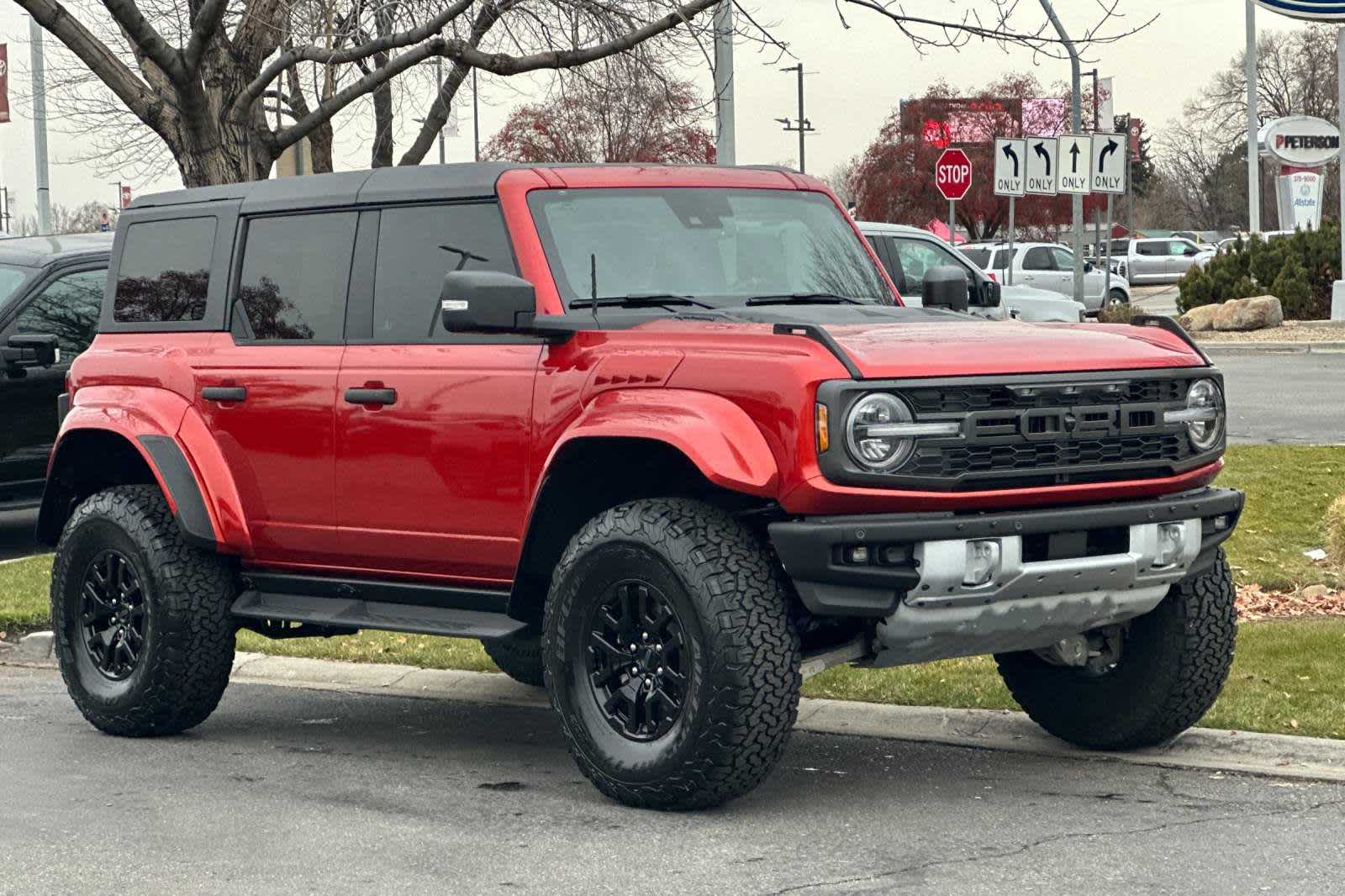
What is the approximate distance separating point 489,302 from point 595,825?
165 centimetres

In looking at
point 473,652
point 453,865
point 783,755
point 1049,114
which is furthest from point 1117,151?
point 1049,114

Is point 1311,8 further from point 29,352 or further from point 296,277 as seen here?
point 296,277

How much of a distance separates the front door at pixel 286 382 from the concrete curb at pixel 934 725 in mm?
1517

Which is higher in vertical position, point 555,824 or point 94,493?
point 94,493

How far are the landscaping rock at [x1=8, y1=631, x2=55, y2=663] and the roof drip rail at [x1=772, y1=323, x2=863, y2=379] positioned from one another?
5.37 meters

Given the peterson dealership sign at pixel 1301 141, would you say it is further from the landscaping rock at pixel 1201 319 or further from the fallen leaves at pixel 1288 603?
the fallen leaves at pixel 1288 603

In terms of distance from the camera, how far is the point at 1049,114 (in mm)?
80500

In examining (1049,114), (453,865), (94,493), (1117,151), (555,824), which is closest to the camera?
(453,865)

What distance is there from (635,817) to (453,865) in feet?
2.48

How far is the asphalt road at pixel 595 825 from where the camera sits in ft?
18.8

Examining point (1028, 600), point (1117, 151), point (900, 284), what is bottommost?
point (1028, 600)

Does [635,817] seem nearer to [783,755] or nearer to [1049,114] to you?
[783,755]

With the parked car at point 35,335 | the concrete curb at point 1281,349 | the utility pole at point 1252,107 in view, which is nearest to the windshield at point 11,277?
the parked car at point 35,335

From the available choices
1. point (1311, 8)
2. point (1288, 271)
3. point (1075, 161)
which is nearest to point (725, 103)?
point (1075, 161)
